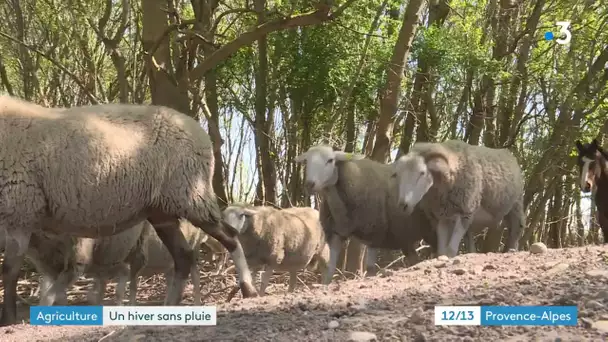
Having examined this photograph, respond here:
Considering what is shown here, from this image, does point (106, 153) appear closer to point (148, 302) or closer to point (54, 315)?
point (54, 315)

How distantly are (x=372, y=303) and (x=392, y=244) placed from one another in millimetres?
4703

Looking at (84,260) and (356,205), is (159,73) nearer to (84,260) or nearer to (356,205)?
(84,260)

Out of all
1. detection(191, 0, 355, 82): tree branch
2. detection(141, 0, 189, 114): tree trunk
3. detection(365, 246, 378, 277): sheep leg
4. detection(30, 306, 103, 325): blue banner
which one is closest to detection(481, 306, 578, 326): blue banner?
detection(30, 306, 103, 325): blue banner

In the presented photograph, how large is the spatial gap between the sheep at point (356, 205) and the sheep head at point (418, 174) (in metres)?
0.58

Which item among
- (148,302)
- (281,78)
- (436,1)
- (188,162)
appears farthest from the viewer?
(436,1)

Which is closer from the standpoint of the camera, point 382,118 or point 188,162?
point 188,162

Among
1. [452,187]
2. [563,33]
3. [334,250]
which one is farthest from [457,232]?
[563,33]

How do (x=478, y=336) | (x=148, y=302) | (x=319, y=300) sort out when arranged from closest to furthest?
1. (x=478, y=336)
2. (x=319, y=300)
3. (x=148, y=302)

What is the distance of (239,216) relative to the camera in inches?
372

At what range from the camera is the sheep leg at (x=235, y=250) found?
6367 mm

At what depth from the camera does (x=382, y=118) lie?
9.42m

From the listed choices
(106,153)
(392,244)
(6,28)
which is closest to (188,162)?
(106,153)

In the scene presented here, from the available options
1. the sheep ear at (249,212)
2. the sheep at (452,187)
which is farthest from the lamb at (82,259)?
the sheep at (452,187)

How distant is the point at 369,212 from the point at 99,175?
3752 millimetres
